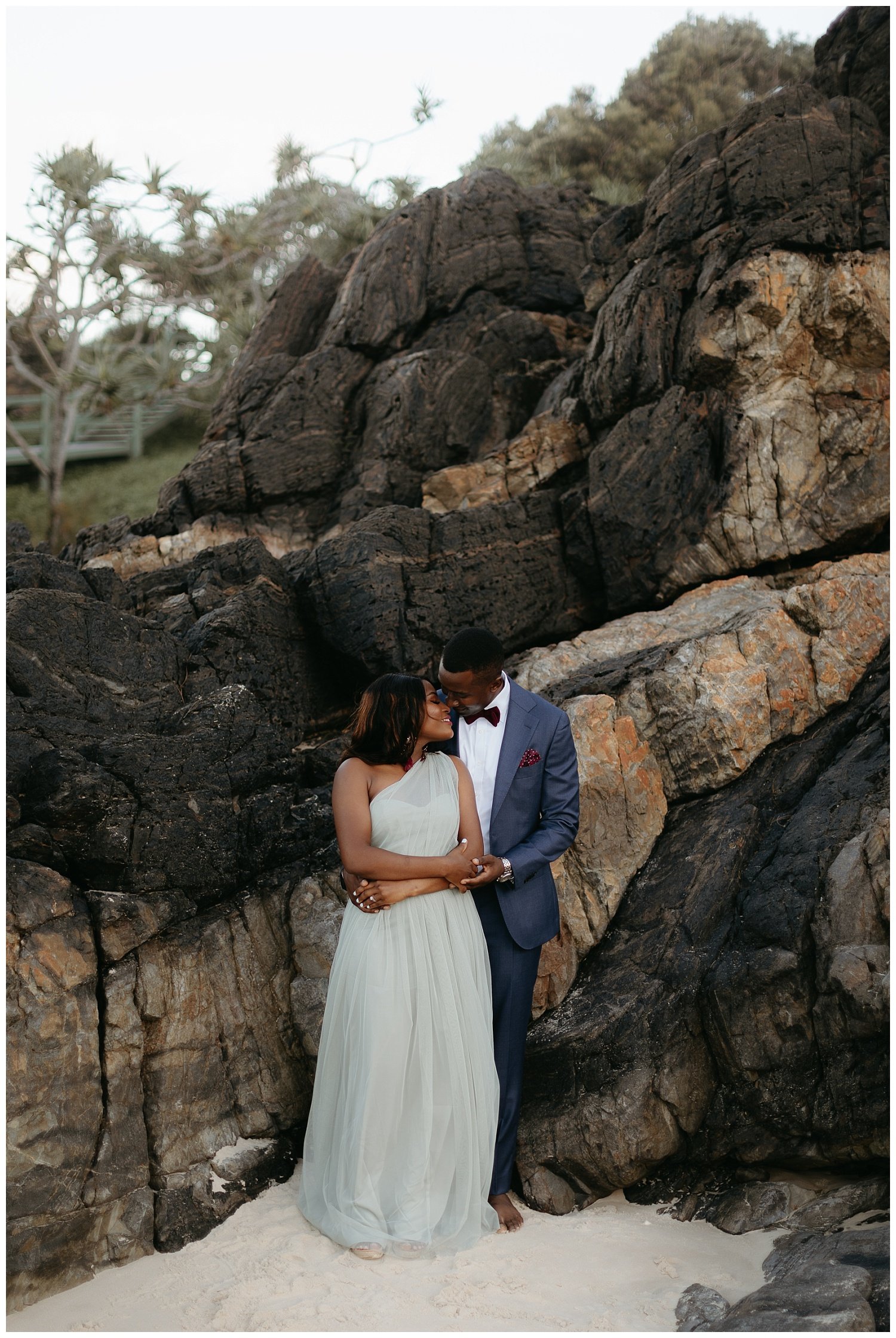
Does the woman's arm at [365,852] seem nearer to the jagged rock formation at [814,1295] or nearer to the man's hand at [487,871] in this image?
the man's hand at [487,871]

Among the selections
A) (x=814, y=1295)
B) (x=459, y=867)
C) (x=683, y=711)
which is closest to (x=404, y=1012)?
(x=459, y=867)

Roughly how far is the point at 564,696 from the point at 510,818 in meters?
1.40

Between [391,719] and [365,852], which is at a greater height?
[391,719]

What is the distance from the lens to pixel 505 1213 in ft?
15.3

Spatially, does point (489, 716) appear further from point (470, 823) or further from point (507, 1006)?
point (507, 1006)

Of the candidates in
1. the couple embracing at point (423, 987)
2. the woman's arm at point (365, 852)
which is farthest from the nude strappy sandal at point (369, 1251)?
the woman's arm at point (365, 852)

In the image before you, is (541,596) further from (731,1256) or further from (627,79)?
(627,79)

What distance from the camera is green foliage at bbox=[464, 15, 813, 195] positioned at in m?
17.5

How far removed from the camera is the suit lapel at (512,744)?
5.08 metres

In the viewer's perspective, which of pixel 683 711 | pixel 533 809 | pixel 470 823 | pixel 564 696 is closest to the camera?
pixel 470 823

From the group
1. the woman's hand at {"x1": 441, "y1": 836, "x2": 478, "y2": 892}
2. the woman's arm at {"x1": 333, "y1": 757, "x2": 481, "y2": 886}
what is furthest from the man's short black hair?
the woman's hand at {"x1": 441, "y1": 836, "x2": 478, "y2": 892}

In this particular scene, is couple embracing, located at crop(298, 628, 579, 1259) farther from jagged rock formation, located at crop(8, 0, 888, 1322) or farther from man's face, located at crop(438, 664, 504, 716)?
jagged rock formation, located at crop(8, 0, 888, 1322)

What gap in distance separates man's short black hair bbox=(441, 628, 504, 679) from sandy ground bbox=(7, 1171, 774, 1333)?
2548mm

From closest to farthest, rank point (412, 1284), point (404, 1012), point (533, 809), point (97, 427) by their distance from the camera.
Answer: point (412, 1284) → point (404, 1012) → point (533, 809) → point (97, 427)
